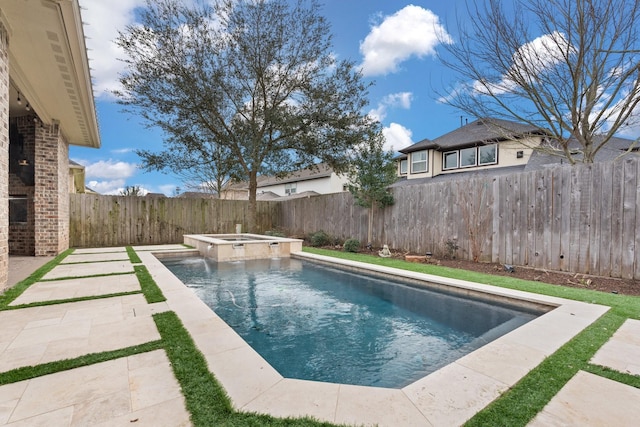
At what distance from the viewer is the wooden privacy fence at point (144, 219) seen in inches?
423

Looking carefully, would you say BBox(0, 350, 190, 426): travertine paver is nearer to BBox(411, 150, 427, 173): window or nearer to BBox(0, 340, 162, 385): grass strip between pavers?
BBox(0, 340, 162, 385): grass strip between pavers

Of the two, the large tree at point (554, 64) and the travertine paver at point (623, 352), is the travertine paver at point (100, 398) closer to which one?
the travertine paver at point (623, 352)

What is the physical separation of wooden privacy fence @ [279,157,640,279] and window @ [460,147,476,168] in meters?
8.38

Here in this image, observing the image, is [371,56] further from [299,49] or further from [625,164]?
[625,164]

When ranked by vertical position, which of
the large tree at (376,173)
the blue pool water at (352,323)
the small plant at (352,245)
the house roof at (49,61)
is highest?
the house roof at (49,61)

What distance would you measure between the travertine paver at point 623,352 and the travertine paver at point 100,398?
3.12 meters

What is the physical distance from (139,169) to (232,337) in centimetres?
1158

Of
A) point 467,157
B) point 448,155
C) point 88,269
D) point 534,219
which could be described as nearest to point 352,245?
point 534,219

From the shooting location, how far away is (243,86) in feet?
37.5

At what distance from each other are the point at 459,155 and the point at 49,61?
A: 16136 millimetres

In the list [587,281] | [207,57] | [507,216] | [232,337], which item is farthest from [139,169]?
[587,281]

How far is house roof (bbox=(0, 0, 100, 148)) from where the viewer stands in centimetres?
377

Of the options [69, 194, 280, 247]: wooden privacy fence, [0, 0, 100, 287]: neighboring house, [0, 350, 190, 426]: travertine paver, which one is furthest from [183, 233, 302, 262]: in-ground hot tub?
[0, 350, 190, 426]: travertine paver

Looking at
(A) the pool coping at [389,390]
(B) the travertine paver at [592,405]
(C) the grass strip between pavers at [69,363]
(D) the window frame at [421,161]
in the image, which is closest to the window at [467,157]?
(D) the window frame at [421,161]
